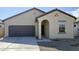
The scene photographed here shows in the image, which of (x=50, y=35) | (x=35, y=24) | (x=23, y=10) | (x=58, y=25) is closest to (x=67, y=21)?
(x=58, y=25)

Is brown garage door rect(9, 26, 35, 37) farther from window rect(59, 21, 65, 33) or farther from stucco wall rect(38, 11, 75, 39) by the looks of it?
window rect(59, 21, 65, 33)

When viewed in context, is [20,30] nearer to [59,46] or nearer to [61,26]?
[61,26]

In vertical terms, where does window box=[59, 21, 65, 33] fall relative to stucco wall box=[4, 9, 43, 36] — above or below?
below

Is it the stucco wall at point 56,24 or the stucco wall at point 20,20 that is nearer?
the stucco wall at point 56,24

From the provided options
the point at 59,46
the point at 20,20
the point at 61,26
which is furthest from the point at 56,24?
the point at 59,46

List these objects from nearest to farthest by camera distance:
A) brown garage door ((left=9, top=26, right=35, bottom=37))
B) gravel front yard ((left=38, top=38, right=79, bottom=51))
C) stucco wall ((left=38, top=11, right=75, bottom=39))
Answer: gravel front yard ((left=38, top=38, right=79, bottom=51))
stucco wall ((left=38, top=11, right=75, bottom=39))
brown garage door ((left=9, top=26, right=35, bottom=37))

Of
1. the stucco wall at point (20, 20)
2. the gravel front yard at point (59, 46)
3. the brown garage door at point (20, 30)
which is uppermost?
the stucco wall at point (20, 20)

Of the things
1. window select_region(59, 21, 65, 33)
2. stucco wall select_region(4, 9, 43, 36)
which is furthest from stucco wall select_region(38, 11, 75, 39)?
stucco wall select_region(4, 9, 43, 36)

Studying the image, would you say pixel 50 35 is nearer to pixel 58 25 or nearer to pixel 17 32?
pixel 58 25

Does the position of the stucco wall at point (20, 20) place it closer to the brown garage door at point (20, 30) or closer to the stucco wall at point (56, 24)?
the brown garage door at point (20, 30)

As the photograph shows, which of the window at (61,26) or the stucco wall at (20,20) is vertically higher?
the stucco wall at (20,20)

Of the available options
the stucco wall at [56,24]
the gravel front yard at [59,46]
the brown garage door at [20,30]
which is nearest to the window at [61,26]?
the stucco wall at [56,24]

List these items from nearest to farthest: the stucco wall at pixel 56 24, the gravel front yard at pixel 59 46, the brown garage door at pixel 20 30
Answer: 1. the gravel front yard at pixel 59 46
2. the stucco wall at pixel 56 24
3. the brown garage door at pixel 20 30

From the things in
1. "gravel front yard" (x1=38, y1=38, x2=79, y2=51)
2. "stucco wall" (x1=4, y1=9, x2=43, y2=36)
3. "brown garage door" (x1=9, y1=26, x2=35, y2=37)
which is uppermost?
"stucco wall" (x1=4, y1=9, x2=43, y2=36)
